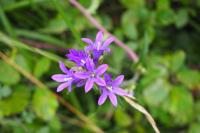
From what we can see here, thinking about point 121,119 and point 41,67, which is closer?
point 41,67

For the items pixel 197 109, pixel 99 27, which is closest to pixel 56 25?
pixel 99 27

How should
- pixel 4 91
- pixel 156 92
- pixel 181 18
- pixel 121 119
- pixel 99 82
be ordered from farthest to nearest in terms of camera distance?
pixel 181 18 → pixel 121 119 → pixel 156 92 → pixel 4 91 → pixel 99 82

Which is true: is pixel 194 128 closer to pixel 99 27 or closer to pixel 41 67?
pixel 99 27

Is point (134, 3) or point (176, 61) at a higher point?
point (134, 3)

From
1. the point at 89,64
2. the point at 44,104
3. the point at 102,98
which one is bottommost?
the point at 102,98

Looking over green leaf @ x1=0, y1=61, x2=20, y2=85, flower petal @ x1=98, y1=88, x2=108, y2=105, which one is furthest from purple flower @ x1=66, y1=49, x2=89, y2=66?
green leaf @ x1=0, y1=61, x2=20, y2=85

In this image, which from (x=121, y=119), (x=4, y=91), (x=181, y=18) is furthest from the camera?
(x=181, y=18)

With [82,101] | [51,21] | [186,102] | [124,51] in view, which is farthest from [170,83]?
[51,21]

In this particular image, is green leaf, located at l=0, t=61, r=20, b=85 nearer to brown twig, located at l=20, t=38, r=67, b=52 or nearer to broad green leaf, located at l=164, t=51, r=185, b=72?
brown twig, located at l=20, t=38, r=67, b=52
